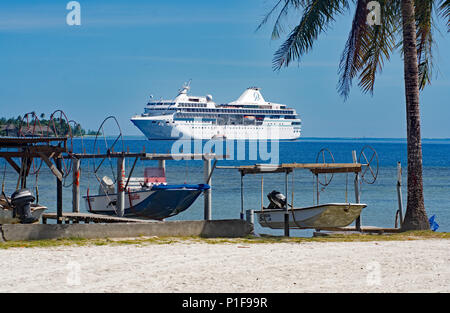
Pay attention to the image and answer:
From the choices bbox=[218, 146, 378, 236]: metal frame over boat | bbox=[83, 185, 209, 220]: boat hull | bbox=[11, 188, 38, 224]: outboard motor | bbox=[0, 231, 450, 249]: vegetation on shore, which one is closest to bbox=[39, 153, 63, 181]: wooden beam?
bbox=[11, 188, 38, 224]: outboard motor

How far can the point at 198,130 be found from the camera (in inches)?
4508

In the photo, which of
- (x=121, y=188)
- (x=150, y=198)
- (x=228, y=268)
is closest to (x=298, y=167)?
(x=150, y=198)

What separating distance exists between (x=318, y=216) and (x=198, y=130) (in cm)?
10129

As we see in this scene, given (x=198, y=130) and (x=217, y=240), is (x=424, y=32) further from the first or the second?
(x=198, y=130)

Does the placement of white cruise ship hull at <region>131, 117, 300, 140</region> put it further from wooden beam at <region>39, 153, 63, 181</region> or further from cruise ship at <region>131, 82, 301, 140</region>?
wooden beam at <region>39, 153, 63, 181</region>

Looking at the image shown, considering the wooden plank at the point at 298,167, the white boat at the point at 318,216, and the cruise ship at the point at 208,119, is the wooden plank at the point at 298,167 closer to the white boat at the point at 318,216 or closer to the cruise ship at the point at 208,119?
the white boat at the point at 318,216

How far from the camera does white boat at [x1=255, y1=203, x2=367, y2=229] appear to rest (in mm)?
13391

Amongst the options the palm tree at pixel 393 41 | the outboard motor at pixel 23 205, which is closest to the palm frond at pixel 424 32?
the palm tree at pixel 393 41

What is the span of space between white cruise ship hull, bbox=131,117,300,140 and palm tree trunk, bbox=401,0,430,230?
319 feet

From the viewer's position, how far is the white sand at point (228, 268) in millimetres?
7371

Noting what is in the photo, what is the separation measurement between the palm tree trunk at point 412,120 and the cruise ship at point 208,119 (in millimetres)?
97329

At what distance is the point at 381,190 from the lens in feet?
116
